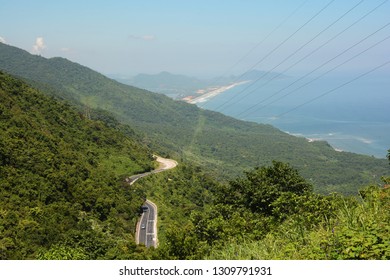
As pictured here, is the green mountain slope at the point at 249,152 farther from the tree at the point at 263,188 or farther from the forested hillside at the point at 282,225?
the forested hillside at the point at 282,225

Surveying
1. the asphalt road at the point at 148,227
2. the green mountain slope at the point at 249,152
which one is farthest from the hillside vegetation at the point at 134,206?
the green mountain slope at the point at 249,152

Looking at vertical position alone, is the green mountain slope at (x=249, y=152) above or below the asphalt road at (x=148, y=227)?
above

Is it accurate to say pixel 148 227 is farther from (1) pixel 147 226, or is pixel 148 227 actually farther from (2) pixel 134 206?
(2) pixel 134 206

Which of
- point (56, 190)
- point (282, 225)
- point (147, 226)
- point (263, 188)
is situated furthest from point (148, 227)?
point (282, 225)

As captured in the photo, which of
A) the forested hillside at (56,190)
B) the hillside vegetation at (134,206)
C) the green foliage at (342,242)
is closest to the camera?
the green foliage at (342,242)

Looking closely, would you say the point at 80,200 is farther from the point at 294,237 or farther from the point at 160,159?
the point at 160,159

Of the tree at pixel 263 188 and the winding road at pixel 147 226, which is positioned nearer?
the tree at pixel 263 188

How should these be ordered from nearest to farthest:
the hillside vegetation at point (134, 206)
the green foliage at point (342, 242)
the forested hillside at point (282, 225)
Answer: the green foliage at point (342, 242)
the forested hillside at point (282, 225)
the hillside vegetation at point (134, 206)

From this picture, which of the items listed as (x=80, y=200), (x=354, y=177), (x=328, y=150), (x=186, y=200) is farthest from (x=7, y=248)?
(x=328, y=150)
